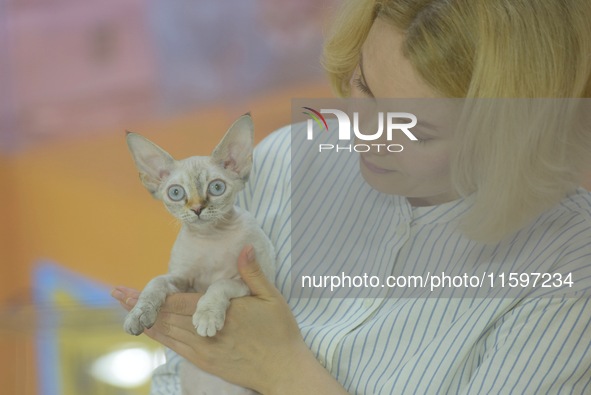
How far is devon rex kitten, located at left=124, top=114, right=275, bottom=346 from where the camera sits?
92 cm

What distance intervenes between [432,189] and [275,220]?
240 mm

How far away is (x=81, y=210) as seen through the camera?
1.37 meters

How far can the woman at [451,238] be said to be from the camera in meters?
0.93

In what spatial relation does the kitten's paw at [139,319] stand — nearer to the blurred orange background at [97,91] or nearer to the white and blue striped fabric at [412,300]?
the white and blue striped fabric at [412,300]

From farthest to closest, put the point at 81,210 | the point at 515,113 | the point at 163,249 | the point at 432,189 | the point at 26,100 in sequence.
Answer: the point at 26,100 < the point at 81,210 < the point at 163,249 < the point at 432,189 < the point at 515,113

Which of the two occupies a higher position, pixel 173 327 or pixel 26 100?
pixel 26 100

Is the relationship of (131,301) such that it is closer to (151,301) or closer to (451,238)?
(151,301)

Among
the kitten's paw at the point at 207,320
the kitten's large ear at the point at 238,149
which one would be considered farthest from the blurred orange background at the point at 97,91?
the kitten's paw at the point at 207,320

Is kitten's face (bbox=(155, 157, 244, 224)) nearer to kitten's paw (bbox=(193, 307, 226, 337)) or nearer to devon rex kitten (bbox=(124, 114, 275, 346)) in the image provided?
devon rex kitten (bbox=(124, 114, 275, 346))

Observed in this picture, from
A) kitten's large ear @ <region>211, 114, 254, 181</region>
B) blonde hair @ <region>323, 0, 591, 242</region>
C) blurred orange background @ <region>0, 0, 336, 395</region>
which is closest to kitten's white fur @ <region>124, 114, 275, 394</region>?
kitten's large ear @ <region>211, 114, 254, 181</region>

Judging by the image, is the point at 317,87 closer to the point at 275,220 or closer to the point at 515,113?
the point at 275,220

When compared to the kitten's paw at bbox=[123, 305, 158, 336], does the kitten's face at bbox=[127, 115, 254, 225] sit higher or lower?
higher

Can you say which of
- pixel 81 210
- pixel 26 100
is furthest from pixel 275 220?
pixel 26 100

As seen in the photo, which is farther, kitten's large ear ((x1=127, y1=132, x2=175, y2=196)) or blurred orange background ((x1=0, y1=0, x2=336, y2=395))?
blurred orange background ((x1=0, y1=0, x2=336, y2=395))
